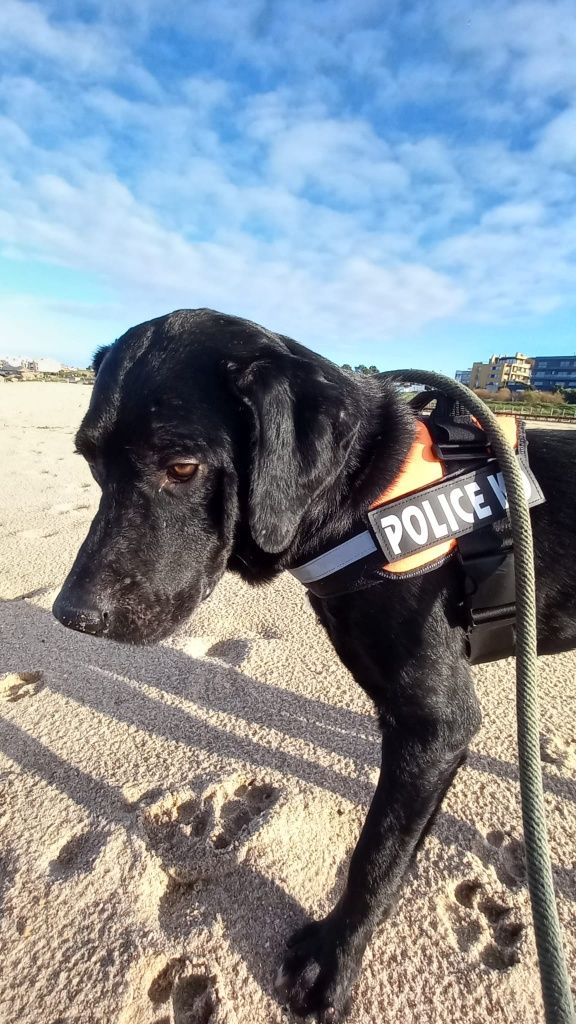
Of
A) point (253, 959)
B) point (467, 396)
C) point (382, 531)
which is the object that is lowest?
point (253, 959)

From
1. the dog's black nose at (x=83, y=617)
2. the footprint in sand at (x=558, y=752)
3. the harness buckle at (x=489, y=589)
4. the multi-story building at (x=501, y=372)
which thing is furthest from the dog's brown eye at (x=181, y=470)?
the multi-story building at (x=501, y=372)

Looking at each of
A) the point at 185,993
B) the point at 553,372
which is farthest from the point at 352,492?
the point at 553,372

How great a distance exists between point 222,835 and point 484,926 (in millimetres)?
1054

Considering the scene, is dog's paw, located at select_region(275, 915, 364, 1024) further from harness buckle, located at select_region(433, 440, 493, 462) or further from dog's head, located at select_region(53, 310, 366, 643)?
harness buckle, located at select_region(433, 440, 493, 462)

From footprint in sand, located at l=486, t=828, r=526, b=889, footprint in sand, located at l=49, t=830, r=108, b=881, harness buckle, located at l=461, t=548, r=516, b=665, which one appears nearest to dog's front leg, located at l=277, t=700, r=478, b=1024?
harness buckle, located at l=461, t=548, r=516, b=665

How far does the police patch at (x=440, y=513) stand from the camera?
1.77 m

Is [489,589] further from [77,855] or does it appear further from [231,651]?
[231,651]

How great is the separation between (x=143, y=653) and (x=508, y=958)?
249 centimetres

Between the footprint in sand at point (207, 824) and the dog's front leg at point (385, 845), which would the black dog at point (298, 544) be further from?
the footprint in sand at point (207, 824)

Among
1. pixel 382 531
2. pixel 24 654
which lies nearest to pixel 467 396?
pixel 382 531

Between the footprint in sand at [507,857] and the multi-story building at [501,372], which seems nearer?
the footprint in sand at [507,857]

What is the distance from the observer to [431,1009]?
5.38ft

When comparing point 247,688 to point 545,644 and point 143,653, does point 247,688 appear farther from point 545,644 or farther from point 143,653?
point 545,644

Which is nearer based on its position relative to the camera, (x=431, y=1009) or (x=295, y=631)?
(x=431, y=1009)
